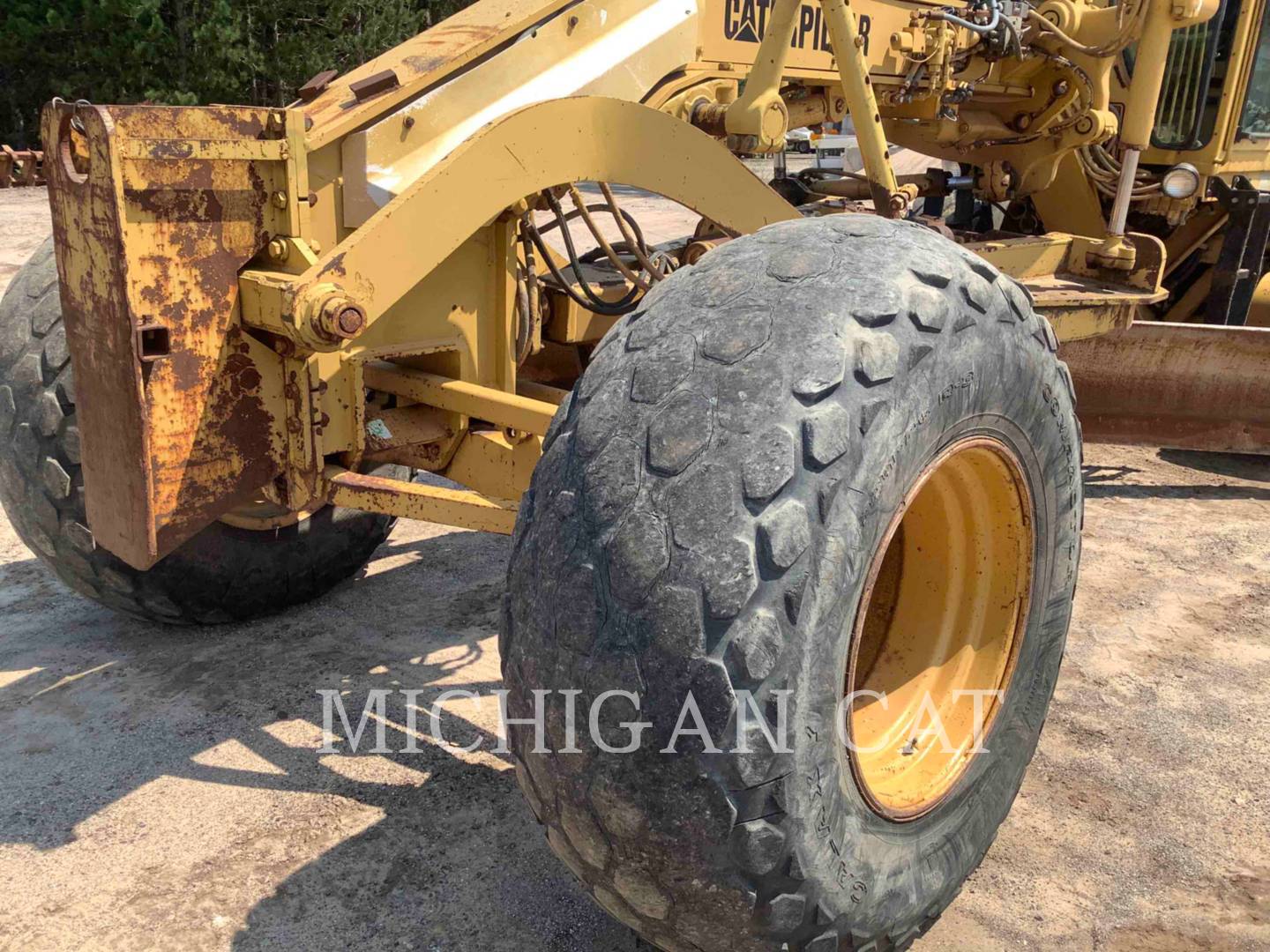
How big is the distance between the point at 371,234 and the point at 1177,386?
442 centimetres

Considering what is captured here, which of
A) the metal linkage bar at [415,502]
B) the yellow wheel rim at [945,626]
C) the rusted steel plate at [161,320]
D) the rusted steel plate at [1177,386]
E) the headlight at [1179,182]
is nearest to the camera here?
the rusted steel plate at [161,320]

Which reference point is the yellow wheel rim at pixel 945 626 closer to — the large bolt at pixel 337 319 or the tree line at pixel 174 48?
the large bolt at pixel 337 319

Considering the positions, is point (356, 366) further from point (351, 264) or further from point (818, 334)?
point (818, 334)

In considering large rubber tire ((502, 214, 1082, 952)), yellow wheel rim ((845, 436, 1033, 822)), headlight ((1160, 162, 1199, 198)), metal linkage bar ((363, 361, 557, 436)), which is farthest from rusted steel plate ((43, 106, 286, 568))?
headlight ((1160, 162, 1199, 198))

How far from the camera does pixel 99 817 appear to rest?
2930 millimetres

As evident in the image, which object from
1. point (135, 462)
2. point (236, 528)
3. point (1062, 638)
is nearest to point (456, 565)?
point (236, 528)

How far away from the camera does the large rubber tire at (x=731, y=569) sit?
1840 millimetres

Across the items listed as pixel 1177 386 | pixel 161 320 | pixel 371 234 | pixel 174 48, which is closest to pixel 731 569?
pixel 371 234

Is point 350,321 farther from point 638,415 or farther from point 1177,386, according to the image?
point 1177,386

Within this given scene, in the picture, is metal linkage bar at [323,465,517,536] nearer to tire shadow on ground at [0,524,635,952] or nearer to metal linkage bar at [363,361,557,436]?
metal linkage bar at [363,361,557,436]

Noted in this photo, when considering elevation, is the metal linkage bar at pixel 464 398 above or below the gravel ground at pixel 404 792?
above

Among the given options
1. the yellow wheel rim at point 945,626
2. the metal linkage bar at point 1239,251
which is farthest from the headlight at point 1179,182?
the yellow wheel rim at point 945,626

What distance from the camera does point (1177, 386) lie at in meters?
5.61

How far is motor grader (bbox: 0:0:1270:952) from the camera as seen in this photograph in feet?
6.16
